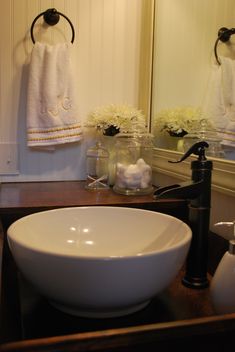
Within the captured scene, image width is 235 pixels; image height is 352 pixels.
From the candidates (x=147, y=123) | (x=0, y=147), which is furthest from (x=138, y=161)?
(x=0, y=147)

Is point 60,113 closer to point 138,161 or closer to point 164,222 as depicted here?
point 138,161

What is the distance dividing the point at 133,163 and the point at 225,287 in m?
0.75

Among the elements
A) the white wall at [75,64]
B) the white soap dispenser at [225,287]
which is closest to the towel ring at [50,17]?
the white wall at [75,64]

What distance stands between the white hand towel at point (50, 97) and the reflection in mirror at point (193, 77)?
0.38 m

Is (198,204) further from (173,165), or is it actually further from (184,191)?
(173,165)

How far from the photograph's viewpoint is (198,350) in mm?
479

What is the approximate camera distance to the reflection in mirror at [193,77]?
1051 mm

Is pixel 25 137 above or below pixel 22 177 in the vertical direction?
Answer: above

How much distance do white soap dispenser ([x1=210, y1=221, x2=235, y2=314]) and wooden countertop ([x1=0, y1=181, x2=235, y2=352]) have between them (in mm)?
46

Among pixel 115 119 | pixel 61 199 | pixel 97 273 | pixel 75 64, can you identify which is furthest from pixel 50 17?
pixel 97 273

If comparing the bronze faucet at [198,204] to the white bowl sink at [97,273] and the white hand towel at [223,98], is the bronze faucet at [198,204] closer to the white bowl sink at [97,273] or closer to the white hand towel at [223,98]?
the white bowl sink at [97,273]

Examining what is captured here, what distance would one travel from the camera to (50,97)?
1.33 metres

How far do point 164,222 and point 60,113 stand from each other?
0.73 m

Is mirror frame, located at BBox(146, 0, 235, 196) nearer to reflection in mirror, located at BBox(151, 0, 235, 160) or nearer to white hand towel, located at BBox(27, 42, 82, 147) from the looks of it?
reflection in mirror, located at BBox(151, 0, 235, 160)
